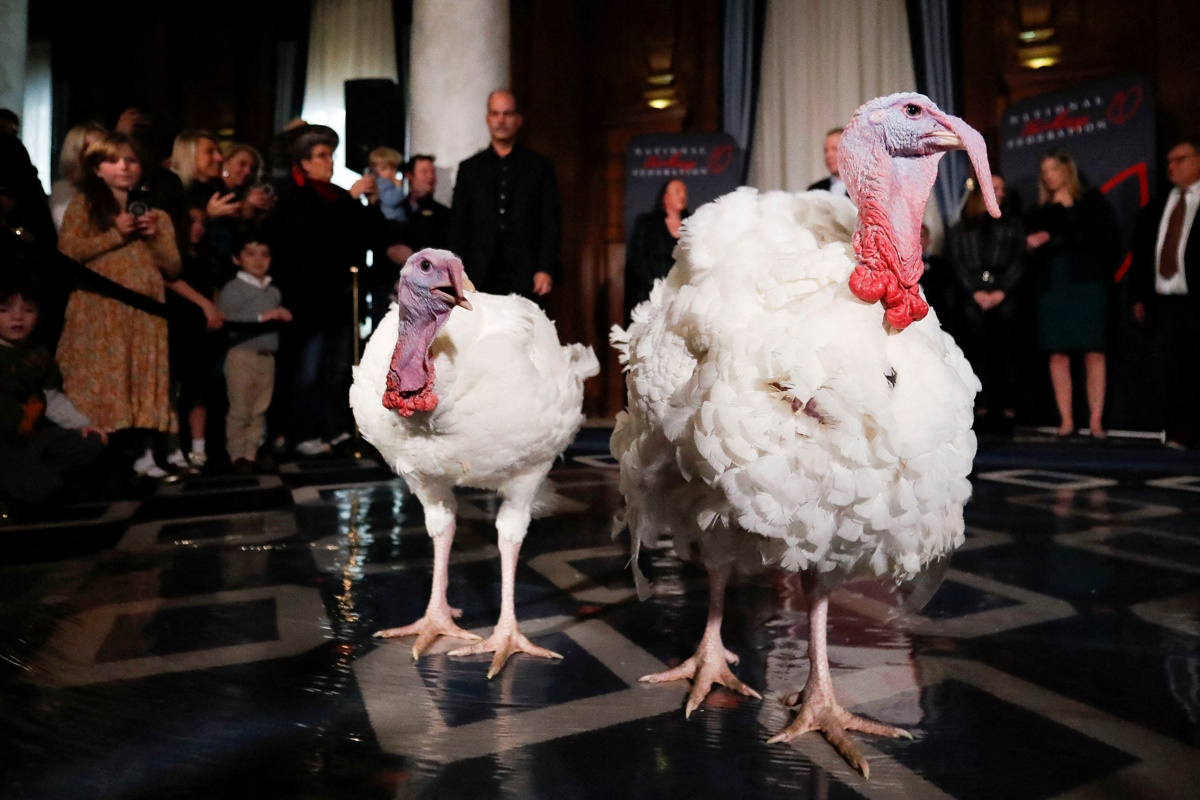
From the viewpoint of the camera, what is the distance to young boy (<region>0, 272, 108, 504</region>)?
3.48 meters

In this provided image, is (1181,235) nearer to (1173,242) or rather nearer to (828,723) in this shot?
(1173,242)

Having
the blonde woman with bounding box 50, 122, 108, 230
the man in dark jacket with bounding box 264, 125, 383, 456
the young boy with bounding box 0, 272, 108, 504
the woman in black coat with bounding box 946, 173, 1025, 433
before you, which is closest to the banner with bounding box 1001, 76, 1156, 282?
the woman in black coat with bounding box 946, 173, 1025, 433

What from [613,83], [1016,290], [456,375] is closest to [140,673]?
[456,375]

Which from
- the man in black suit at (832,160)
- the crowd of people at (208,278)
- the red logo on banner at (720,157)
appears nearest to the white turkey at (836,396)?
the crowd of people at (208,278)

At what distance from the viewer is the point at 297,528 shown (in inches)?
135

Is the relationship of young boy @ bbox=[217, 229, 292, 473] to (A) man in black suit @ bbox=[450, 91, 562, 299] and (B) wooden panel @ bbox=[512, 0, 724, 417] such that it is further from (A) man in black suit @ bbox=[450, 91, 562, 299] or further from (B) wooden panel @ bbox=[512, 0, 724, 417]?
(B) wooden panel @ bbox=[512, 0, 724, 417]

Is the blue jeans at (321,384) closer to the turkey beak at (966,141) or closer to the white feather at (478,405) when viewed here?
the white feather at (478,405)

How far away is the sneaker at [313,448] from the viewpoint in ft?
17.9

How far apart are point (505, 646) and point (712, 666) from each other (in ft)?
1.80

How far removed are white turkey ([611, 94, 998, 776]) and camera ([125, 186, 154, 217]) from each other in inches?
138

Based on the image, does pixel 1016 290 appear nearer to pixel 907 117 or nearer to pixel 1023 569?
pixel 1023 569

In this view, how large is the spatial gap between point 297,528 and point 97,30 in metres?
7.87

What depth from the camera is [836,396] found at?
1445 millimetres

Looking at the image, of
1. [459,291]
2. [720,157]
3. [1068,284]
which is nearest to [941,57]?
[720,157]
